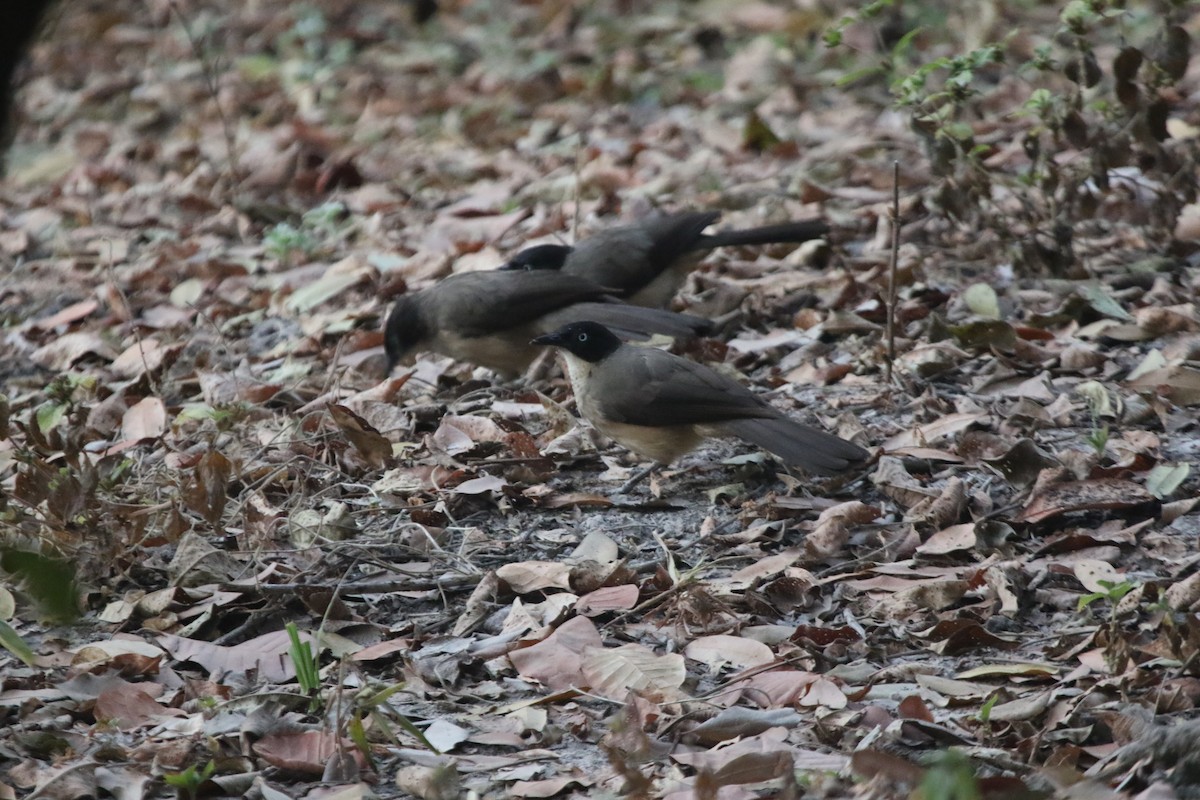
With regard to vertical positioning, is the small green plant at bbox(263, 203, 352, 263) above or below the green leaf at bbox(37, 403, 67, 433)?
below

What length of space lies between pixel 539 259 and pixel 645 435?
1985 mm

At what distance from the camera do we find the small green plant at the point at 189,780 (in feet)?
11.2

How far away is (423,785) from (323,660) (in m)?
0.93

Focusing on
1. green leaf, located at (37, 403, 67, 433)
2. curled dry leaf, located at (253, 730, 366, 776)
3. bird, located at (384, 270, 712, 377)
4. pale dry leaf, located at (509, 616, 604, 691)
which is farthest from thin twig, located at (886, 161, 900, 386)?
green leaf, located at (37, 403, 67, 433)

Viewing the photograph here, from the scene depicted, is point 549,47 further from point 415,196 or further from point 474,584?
point 474,584

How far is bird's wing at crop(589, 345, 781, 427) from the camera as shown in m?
5.40

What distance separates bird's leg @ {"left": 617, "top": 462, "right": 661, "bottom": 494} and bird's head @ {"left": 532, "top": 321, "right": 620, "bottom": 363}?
0.48m

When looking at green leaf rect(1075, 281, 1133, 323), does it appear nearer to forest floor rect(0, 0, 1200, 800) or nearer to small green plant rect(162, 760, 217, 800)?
forest floor rect(0, 0, 1200, 800)

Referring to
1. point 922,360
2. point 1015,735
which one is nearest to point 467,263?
point 922,360

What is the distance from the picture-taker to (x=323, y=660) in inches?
170

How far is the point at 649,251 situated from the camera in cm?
723

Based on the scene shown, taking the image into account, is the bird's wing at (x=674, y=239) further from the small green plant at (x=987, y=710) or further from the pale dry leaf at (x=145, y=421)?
the small green plant at (x=987, y=710)

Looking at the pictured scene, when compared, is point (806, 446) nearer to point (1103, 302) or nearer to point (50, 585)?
point (1103, 302)

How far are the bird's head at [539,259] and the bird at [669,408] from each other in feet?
4.70
